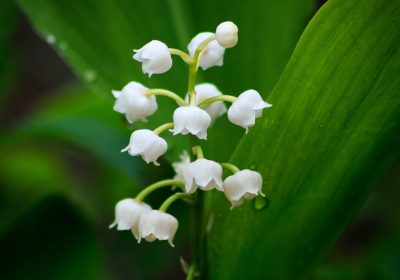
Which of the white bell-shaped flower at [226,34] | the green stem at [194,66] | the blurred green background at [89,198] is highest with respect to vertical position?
the white bell-shaped flower at [226,34]

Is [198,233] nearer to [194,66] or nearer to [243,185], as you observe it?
[243,185]

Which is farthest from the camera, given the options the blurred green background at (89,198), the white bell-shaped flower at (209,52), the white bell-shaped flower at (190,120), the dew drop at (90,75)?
the blurred green background at (89,198)

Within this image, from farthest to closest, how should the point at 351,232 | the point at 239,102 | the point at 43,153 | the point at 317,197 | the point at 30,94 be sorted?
the point at 30,94
the point at 351,232
the point at 43,153
the point at 317,197
the point at 239,102

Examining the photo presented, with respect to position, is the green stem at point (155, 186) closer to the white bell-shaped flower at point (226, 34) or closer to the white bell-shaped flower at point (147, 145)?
the white bell-shaped flower at point (147, 145)

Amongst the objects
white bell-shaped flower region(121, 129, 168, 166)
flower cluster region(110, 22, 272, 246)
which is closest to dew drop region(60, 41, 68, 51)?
flower cluster region(110, 22, 272, 246)

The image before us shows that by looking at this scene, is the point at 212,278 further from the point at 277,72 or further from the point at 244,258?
the point at 277,72

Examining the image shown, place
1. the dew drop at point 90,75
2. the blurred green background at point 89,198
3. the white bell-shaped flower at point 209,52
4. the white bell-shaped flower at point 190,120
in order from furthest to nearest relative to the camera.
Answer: the blurred green background at point 89,198 < the dew drop at point 90,75 < the white bell-shaped flower at point 209,52 < the white bell-shaped flower at point 190,120

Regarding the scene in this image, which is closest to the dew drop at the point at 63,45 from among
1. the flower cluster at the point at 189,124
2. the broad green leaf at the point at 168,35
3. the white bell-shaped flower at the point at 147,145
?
the broad green leaf at the point at 168,35

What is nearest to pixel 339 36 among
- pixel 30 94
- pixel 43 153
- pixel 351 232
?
pixel 43 153
